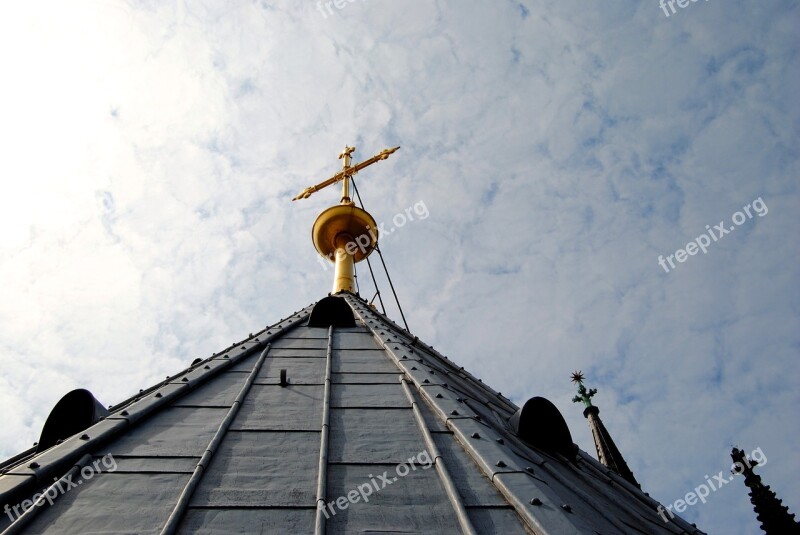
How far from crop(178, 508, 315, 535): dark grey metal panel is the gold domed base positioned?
1731 cm

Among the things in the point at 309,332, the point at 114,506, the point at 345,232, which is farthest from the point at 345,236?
the point at 114,506

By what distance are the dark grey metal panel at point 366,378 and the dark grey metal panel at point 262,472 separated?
1754mm

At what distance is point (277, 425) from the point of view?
5836 millimetres

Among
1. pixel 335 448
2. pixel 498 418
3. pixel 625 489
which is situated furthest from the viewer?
pixel 625 489

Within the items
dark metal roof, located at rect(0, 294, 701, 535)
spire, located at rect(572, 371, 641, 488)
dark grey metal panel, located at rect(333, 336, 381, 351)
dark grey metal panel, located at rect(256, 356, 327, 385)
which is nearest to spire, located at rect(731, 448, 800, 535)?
spire, located at rect(572, 371, 641, 488)

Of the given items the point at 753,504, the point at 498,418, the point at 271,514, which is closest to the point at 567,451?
the point at 498,418

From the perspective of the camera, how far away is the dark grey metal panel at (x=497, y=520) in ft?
13.3

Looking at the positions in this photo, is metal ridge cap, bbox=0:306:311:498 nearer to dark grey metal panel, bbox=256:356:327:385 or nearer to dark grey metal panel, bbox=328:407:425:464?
dark grey metal panel, bbox=256:356:327:385

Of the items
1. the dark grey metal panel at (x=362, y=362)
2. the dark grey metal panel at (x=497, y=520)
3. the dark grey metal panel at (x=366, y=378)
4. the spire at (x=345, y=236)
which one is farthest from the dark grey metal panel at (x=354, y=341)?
the spire at (x=345, y=236)

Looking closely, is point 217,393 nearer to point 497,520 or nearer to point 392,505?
point 392,505

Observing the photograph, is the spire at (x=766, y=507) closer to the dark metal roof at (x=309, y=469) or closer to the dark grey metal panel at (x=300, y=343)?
the dark metal roof at (x=309, y=469)

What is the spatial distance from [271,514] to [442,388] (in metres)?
2.92

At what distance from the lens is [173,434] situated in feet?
18.4

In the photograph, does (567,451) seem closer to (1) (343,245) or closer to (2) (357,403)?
(2) (357,403)
